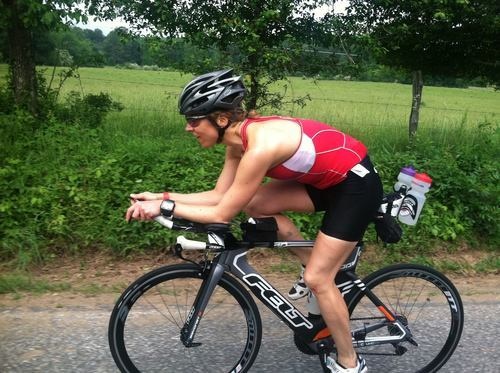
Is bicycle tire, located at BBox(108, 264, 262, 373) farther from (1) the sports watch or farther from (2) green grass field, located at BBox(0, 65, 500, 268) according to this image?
(2) green grass field, located at BBox(0, 65, 500, 268)

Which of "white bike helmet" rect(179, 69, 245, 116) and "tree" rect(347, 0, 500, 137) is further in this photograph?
"tree" rect(347, 0, 500, 137)

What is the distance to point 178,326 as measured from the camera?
3.28 m

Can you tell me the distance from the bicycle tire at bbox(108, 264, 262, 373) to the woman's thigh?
1.46 feet

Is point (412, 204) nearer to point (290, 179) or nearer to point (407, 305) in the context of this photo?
point (290, 179)

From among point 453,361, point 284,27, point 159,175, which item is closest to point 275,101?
point 284,27

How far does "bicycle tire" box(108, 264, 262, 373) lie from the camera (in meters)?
2.66

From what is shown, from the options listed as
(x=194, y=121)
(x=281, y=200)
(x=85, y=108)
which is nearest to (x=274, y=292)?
(x=281, y=200)

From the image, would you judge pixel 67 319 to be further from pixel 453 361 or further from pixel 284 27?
pixel 284 27

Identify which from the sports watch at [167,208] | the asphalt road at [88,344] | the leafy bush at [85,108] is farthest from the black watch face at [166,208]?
the leafy bush at [85,108]

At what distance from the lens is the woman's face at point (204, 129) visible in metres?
2.52

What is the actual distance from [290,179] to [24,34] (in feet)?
18.8

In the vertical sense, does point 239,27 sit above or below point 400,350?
above

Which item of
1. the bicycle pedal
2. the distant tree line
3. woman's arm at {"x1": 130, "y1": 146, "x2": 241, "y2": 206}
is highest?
the distant tree line

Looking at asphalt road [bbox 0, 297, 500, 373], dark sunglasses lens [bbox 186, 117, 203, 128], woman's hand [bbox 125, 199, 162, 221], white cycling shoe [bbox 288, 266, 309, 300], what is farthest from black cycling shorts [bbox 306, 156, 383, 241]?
asphalt road [bbox 0, 297, 500, 373]
